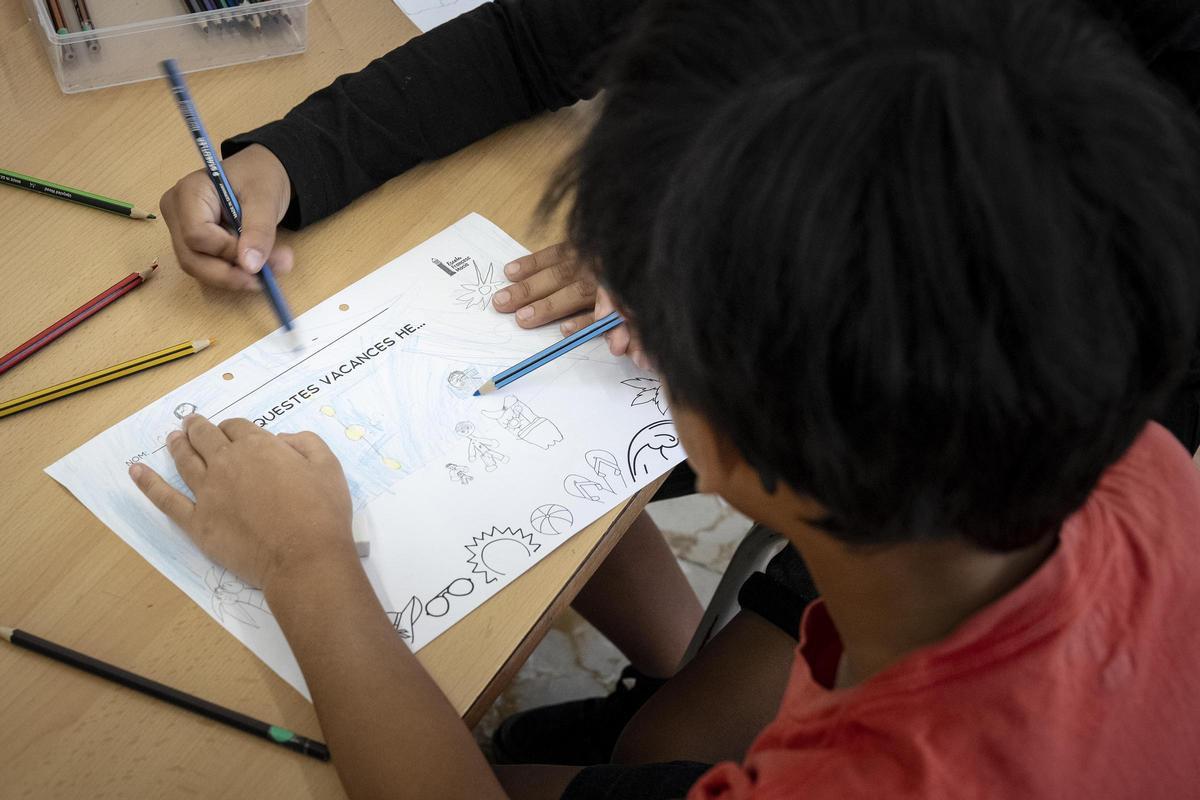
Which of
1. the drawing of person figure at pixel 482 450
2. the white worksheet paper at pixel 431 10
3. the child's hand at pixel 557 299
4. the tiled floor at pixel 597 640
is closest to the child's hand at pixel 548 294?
the child's hand at pixel 557 299

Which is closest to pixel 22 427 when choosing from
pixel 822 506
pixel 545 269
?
pixel 545 269

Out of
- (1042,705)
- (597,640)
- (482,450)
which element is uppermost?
(482,450)

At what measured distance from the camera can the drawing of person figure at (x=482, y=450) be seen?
0.68 meters

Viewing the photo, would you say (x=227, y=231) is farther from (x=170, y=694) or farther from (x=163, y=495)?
(x=170, y=694)

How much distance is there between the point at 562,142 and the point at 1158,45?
1.51 feet

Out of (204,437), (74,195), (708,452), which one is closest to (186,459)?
(204,437)

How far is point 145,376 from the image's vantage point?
708 millimetres

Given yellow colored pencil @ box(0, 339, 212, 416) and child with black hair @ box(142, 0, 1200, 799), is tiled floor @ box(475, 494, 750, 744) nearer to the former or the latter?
yellow colored pencil @ box(0, 339, 212, 416)

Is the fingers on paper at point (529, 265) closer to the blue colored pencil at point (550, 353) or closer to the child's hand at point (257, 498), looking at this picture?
the blue colored pencil at point (550, 353)

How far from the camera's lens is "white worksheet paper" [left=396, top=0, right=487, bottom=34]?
943 mm

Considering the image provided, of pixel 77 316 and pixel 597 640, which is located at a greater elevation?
pixel 77 316

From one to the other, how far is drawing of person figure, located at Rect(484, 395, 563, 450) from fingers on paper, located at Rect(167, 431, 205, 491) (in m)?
0.19

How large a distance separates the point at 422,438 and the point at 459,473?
0.04m

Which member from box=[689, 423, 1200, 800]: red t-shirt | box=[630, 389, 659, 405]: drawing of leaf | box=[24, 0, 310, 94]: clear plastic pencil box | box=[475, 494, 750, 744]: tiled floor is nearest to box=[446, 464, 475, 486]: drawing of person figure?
box=[630, 389, 659, 405]: drawing of leaf
